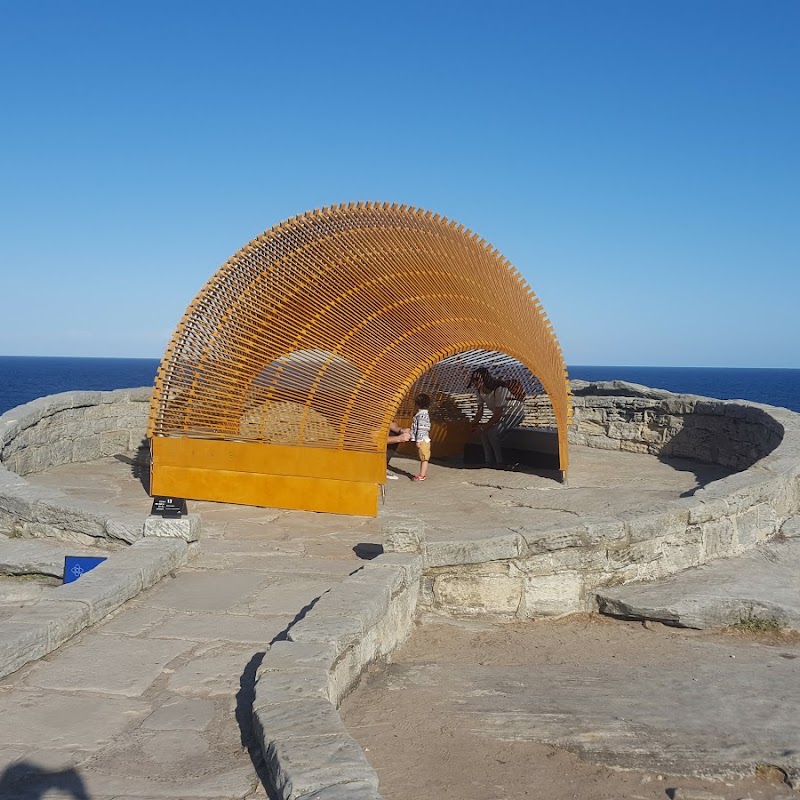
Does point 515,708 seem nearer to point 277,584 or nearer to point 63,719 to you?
point 277,584

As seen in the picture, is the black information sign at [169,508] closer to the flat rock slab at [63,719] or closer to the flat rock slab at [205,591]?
the flat rock slab at [205,591]

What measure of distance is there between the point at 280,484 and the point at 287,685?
470 cm

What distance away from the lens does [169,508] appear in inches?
257

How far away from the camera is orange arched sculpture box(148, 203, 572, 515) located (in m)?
8.31

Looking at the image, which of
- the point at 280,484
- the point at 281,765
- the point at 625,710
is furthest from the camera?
the point at 280,484

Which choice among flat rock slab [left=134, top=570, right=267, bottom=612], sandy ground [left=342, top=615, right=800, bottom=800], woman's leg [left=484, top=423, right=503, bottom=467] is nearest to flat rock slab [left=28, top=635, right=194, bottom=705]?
flat rock slab [left=134, top=570, right=267, bottom=612]

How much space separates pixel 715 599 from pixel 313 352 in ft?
15.1

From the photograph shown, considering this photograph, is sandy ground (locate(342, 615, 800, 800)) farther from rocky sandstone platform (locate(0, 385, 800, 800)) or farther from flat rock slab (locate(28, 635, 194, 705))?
flat rock slab (locate(28, 635, 194, 705))

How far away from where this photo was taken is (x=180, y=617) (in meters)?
5.18

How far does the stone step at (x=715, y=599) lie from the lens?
6164 millimetres

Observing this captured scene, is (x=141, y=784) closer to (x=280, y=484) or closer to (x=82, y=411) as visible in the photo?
(x=280, y=484)

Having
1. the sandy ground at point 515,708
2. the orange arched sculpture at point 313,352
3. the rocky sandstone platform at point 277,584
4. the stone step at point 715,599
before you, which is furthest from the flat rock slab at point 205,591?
the stone step at point 715,599

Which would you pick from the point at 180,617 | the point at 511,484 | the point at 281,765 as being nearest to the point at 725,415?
the point at 511,484

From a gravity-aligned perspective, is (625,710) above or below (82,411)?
below
